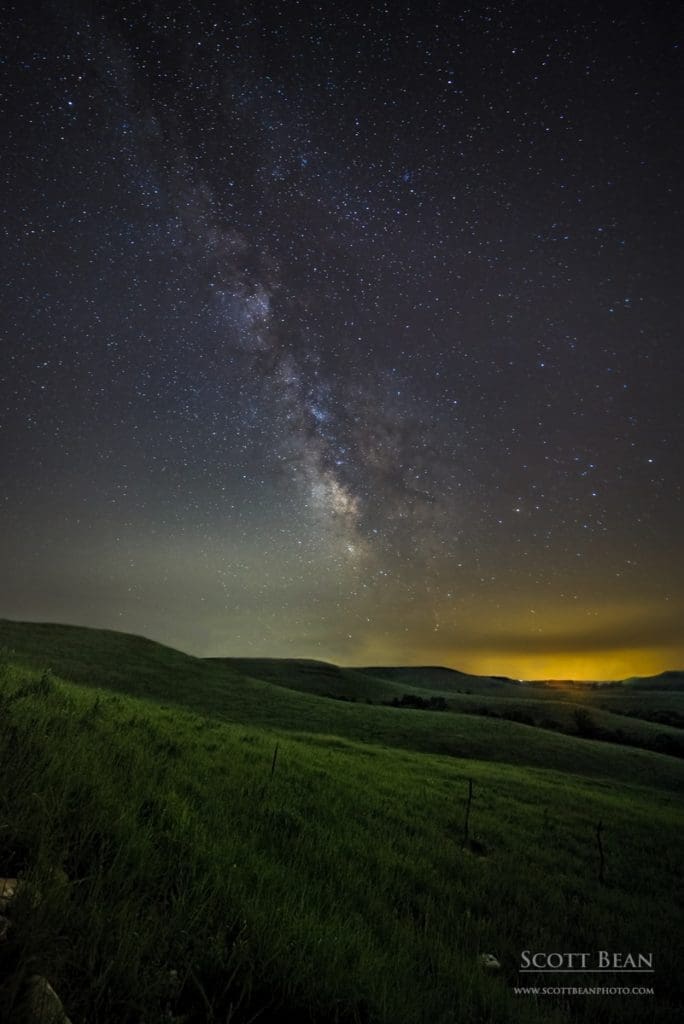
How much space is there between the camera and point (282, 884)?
5.66m

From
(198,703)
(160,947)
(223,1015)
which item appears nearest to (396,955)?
(223,1015)

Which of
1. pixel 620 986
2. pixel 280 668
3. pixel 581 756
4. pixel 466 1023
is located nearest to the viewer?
pixel 466 1023

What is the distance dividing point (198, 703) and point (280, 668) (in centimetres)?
6579

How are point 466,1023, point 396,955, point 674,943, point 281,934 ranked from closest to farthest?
point 281,934 < point 466,1023 < point 396,955 < point 674,943

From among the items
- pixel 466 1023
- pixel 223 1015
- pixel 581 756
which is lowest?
pixel 581 756

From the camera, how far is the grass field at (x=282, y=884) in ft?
10.4

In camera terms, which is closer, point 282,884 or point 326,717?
point 282,884

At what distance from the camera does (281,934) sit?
13.2ft

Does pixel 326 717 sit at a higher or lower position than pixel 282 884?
lower

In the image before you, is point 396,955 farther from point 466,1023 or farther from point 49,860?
point 49,860

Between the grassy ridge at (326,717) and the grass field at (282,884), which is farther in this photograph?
the grassy ridge at (326,717)

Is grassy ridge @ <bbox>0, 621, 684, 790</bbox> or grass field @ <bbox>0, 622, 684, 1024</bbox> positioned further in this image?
grassy ridge @ <bbox>0, 621, 684, 790</bbox>

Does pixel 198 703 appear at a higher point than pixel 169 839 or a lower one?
lower

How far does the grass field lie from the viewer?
10.4 feet
